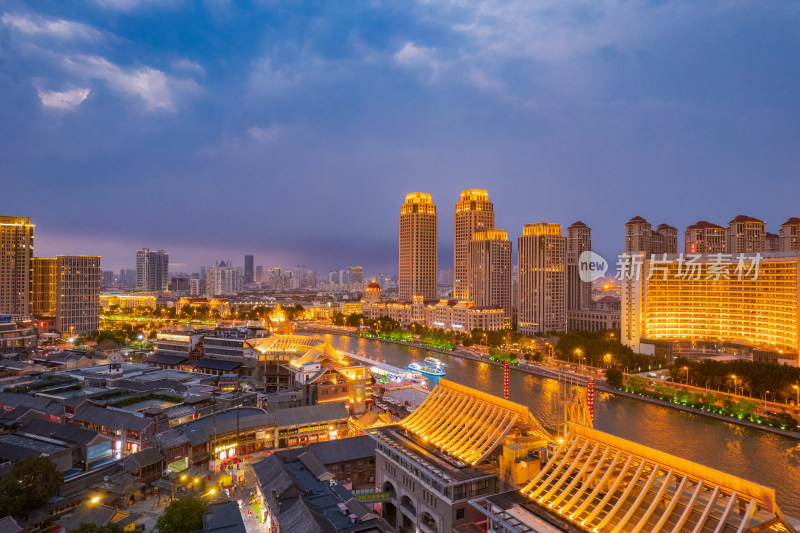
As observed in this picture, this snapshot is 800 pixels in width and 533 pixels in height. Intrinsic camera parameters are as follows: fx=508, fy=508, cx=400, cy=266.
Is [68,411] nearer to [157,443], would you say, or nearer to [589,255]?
[157,443]

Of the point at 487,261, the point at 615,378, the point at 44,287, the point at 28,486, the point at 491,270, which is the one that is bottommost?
the point at 615,378

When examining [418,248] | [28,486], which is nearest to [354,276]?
[418,248]

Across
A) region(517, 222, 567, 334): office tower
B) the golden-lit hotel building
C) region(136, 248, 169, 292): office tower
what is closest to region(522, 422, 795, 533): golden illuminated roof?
the golden-lit hotel building

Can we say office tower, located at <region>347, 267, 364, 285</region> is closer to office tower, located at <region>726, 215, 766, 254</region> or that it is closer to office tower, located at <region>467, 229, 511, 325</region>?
office tower, located at <region>467, 229, 511, 325</region>

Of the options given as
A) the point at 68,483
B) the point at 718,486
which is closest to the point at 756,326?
the point at 718,486

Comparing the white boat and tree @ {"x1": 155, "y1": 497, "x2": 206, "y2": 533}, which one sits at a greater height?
tree @ {"x1": 155, "y1": 497, "x2": 206, "y2": 533}

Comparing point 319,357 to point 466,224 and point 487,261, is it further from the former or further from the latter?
point 466,224
